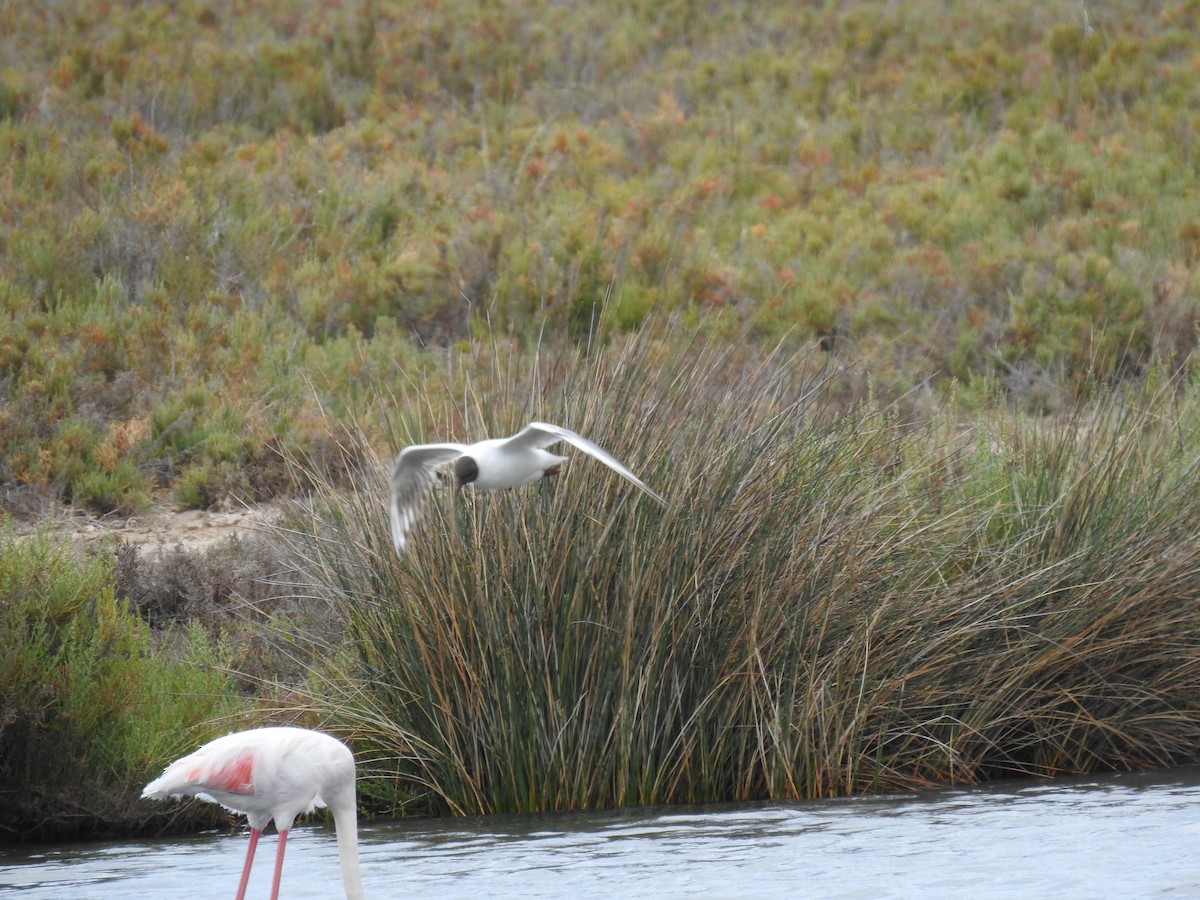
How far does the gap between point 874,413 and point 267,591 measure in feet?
12.1

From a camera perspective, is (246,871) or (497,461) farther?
(497,461)

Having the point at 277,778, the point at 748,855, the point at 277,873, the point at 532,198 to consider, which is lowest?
the point at 748,855

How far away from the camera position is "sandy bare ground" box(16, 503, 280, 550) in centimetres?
1050

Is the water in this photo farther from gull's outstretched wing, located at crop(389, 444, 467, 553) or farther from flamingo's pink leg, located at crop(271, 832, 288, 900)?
gull's outstretched wing, located at crop(389, 444, 467, 553)

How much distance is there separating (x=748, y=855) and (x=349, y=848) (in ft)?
5.49

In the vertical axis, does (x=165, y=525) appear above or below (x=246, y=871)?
above

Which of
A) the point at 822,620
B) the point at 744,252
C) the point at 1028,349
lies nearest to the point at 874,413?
the point at 822,620

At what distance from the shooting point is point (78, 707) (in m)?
7.23

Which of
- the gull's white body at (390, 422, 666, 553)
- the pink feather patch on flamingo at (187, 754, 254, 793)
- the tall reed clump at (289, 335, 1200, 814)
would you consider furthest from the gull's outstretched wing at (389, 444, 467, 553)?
the pink feather patch on flamingo at (187, 754, 254, 793)

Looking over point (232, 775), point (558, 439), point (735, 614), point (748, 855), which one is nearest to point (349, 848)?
point (232, 775)

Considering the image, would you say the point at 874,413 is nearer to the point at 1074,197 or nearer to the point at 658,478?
the point at 658,478

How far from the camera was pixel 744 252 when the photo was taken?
1675 cm

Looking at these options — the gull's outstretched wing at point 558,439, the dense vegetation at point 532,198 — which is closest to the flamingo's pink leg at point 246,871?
the gull's outstretched wing at point 558,439

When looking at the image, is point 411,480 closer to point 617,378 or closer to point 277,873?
point 617,378
